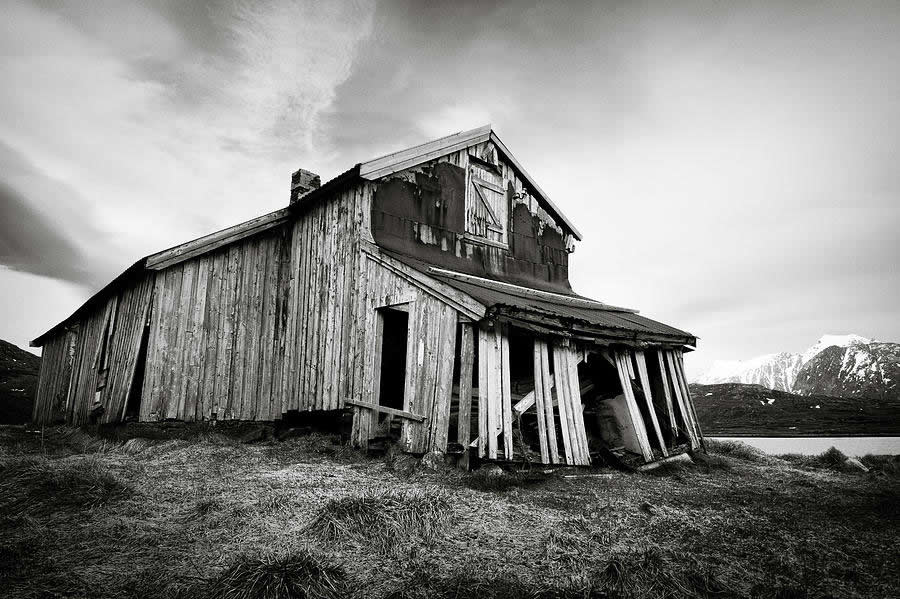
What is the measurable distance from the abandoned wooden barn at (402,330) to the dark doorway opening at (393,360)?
38 millimetres

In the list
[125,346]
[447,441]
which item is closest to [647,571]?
[447,441]

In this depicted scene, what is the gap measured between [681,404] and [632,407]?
2602mm

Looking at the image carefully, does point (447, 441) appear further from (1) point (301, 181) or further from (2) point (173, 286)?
(1) point (301, 181)

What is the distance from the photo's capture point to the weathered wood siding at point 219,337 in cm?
1130

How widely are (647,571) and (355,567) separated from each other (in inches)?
90.2

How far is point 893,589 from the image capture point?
155 inches

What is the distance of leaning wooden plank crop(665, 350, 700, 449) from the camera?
37.3 feet

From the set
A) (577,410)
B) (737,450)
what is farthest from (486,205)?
(737,450)

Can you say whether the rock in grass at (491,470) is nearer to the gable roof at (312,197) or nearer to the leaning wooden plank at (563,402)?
the leaning wooden plank at (563,402)

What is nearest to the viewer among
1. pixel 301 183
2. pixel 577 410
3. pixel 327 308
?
pixel 577 410

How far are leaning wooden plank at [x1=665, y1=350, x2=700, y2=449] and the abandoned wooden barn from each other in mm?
53

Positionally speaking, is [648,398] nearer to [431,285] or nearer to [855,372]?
[431,285]

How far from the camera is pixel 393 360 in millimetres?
12094

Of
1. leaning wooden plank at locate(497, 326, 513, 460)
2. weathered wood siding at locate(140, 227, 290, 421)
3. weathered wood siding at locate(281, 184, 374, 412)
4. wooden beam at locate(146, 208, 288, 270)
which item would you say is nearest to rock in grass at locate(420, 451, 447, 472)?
leaning wooden plank at locate(497, 326, 513, 460)
